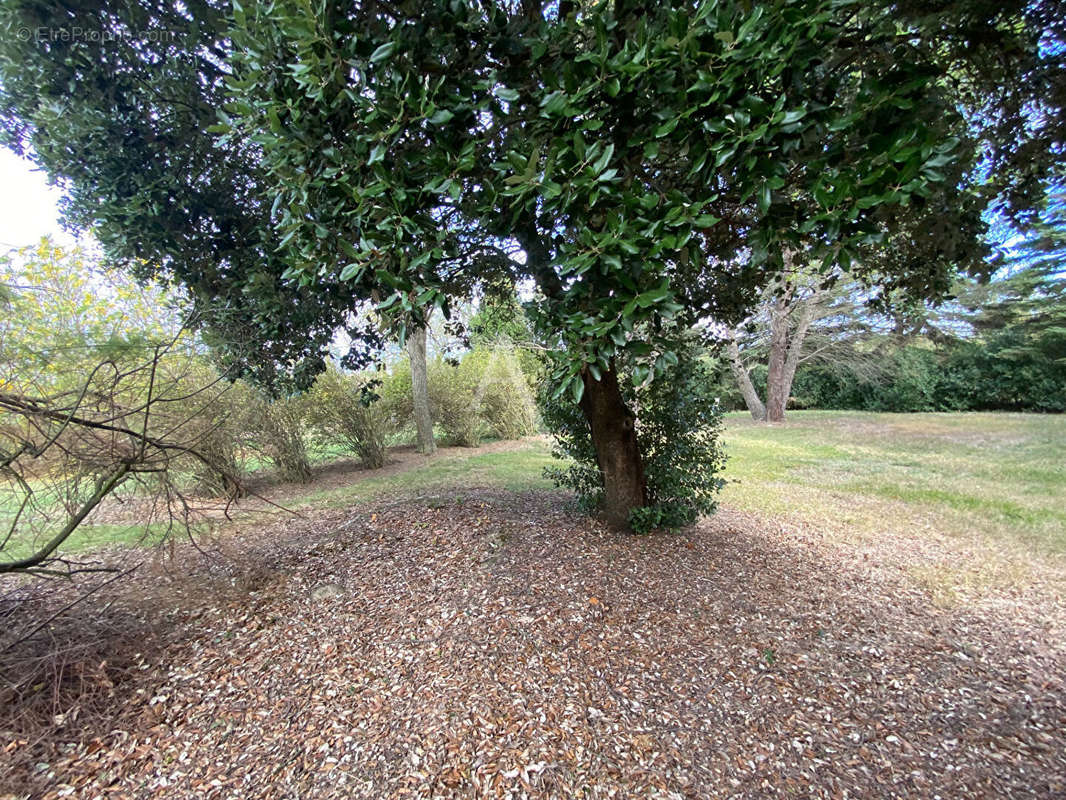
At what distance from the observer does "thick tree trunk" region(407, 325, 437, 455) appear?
31.2ft

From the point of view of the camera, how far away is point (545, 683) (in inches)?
89.2

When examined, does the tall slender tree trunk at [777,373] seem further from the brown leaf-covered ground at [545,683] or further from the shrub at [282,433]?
the shrub at [282,433]

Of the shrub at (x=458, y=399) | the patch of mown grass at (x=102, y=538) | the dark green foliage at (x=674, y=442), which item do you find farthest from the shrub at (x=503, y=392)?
the patch of mown grass at (x=102, y=538)

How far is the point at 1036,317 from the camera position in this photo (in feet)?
44.7

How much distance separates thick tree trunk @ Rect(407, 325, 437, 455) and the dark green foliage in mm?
5872

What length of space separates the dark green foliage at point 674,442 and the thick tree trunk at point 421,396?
19.3 feet

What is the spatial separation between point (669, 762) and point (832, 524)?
439cm

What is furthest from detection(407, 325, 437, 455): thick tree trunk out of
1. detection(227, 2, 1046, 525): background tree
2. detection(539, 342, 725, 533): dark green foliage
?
detection(227, 2, 1046, 525): background tree

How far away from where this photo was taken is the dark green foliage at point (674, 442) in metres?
4.07

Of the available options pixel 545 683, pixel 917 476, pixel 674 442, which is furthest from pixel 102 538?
pixel 917 476

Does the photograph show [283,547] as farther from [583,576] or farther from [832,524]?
[832,524]

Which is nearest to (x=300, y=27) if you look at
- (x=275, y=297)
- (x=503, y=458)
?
(x=275, y=297)

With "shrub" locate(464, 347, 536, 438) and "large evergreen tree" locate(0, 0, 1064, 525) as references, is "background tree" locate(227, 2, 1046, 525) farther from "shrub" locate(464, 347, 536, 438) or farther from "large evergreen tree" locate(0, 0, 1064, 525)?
"shrub" locate(464, 347, 536, 438)

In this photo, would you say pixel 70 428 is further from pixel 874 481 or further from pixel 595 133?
pixel 874 481
